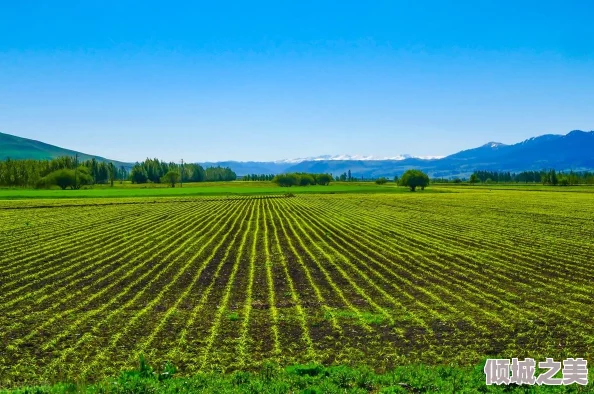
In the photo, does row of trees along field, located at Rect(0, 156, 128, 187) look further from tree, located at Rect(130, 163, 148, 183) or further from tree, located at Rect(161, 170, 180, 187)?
tree, located at Rect(130, 163, 148, 183)

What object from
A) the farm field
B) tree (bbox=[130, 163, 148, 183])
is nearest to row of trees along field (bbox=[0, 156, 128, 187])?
tree (bbox=[130, 163, 148, 183])

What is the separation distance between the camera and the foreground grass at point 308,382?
898 cm

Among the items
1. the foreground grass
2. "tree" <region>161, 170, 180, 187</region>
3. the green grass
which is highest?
"tree" <region>161, 170, 180, 187</region>

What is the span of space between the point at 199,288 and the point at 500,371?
12.8 m

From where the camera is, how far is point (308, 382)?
31.0 ft

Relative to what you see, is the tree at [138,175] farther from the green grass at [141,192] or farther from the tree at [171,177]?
the green grass at [141,192]

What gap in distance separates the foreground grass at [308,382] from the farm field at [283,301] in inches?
37.0

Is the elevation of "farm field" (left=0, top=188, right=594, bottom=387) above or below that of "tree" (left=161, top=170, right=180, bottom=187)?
below

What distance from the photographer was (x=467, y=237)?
35.7 m

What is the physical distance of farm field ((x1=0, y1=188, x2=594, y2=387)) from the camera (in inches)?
472

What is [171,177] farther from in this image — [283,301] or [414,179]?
[283,301]

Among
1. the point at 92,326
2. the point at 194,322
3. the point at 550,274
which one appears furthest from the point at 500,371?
the point at 550,274

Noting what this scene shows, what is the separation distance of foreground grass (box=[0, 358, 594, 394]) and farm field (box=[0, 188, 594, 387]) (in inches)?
37.0

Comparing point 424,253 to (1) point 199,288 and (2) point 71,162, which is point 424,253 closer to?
(1) point 199,288
